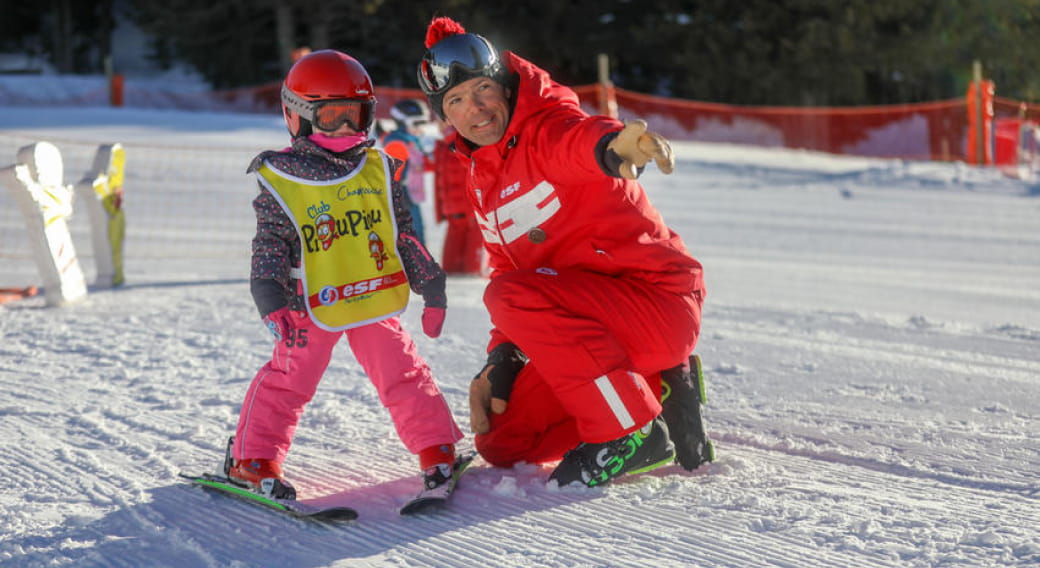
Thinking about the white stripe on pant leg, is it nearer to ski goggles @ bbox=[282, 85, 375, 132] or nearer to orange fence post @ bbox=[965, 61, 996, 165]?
ski goggles @ bbox=[282, 85, 375, 132]

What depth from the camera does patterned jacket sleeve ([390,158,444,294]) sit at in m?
3.18

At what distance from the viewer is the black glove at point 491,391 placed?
11.1ft

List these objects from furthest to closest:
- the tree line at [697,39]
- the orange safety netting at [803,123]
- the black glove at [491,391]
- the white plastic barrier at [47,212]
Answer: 1. the tree line at [697,39]
2. the orange safety netting at [803,123]
3. the white plastic barrier at [47,212]
4. the black glove at [491,391]

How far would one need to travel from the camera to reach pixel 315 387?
10.4ft

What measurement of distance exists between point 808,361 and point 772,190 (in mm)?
9375

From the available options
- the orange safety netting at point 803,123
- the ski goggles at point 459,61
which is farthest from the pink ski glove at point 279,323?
the orange safety netting at point 803,123

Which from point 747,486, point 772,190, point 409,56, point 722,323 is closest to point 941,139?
point 772,190

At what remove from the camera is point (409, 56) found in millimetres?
25453

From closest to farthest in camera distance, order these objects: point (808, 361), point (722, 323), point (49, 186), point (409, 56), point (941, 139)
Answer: point (808, 361) < point (722, 323) < point (49, 186) < point (941, 139) < point (409, 56)

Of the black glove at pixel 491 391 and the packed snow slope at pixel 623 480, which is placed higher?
the black glove at pixel 491 391

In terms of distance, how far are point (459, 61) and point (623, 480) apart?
51.5 inches

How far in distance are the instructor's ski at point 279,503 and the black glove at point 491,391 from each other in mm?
562

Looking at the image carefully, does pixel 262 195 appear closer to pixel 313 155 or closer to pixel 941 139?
pixel 313 155

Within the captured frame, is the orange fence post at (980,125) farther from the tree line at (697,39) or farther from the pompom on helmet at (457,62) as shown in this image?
the pompom on helmet at (457,62)
